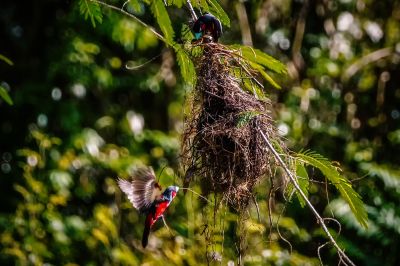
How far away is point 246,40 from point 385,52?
1.43 m

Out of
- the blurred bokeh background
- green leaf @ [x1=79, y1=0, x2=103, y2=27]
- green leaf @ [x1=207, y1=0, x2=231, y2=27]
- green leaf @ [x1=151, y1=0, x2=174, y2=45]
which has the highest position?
green leaf @ [x1=207, y1=0, x2=231, y2=27]

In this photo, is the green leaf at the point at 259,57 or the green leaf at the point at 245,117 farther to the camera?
the green leaf at the point at 259,57

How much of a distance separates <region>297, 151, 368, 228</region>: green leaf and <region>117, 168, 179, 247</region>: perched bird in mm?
666

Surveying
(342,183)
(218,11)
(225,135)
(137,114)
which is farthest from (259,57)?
(137,114)

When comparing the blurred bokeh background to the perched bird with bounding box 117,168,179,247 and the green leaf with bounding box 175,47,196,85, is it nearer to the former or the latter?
the perched bird with bounding box 117,168,179,247

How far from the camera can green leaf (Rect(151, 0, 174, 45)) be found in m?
2.29

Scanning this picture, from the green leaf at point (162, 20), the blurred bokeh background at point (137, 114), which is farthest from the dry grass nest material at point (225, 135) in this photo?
the blurred bokeh background at point (137, 114)

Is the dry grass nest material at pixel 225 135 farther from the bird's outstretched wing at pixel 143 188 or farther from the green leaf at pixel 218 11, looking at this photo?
the bird's outstretched wing at pixel 143 188

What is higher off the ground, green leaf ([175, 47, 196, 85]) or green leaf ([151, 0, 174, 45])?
green leaf ([151, 0, 174, 45])

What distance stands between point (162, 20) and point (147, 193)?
2.32ft

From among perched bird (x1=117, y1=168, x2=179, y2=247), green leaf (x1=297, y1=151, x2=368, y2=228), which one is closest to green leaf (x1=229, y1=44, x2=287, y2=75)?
green leaf (x1=297, y1=151, x2=368, y2=228)

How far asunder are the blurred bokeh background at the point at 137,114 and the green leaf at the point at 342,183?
301 centimetres

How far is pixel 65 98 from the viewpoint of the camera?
6.73m

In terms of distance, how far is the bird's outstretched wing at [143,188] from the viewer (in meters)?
2.55
